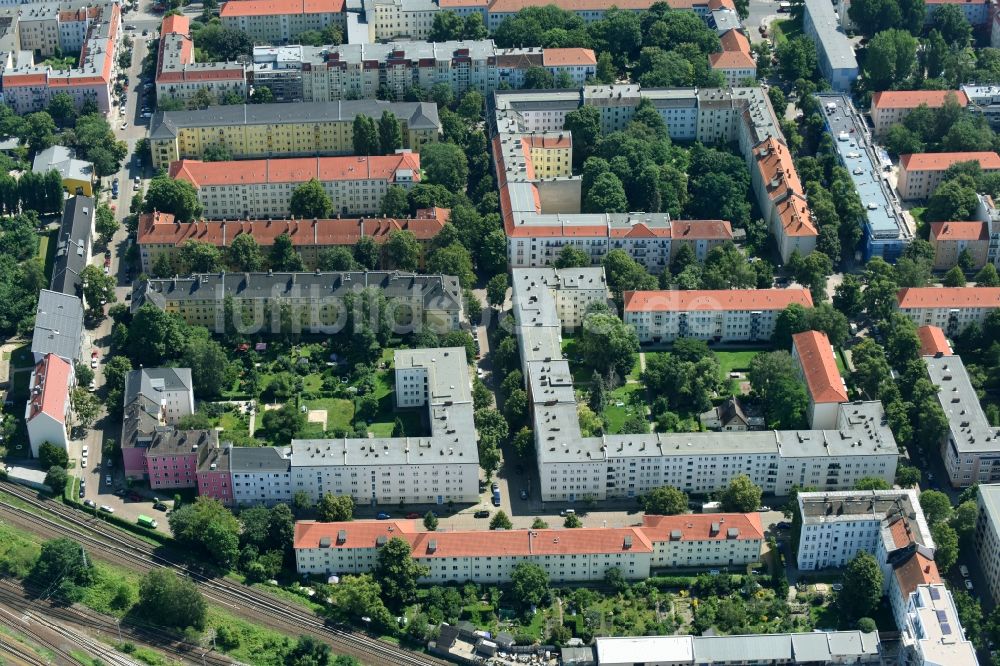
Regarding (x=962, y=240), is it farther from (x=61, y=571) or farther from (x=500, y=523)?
(x=61, y=571)

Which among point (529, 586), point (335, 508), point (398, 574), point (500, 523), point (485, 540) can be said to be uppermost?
point (335, 508)

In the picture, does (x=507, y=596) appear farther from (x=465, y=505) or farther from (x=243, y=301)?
(x=243, y=301)

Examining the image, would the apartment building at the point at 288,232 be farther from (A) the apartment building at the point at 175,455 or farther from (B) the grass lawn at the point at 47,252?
(A) the apartment building at the point at 175,455

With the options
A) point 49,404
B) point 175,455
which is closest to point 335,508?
point 175,455

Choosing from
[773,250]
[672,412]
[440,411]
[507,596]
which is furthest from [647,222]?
[507,596]

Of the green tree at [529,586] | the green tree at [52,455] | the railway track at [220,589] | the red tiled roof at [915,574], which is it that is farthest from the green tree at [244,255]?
the red tiled roof at [915,574]

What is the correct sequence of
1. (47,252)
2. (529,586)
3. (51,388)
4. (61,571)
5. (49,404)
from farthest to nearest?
1. (47,252)
2. (51,388)
3. (49,404)
4. (61,571)
5. (529,586)

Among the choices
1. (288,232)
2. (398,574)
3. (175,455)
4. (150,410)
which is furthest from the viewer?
(288,232)

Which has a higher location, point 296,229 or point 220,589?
point 296,229
